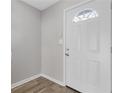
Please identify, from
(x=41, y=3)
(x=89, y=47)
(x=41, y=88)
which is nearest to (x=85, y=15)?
(x=89, y=47)

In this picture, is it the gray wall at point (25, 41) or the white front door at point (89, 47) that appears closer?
the white front door at point (89, 47)

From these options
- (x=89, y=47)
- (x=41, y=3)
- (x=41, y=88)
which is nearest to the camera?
(x=89, y=47)

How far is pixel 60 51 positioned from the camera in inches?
87.5

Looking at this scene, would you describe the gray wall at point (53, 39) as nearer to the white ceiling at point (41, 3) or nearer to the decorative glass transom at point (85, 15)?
the white ceiling at point (41, 3)

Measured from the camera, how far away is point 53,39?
2.41 m

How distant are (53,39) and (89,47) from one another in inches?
43.3

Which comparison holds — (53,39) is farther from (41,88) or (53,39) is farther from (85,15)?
(41,88)

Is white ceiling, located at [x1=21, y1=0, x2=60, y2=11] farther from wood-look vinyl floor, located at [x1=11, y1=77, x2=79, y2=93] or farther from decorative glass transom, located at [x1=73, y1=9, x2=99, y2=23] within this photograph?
wood-look vinyl floor, located at [x1=11, y1=77, x2=79, y2=93]

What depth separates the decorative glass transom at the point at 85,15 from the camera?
1634 mm

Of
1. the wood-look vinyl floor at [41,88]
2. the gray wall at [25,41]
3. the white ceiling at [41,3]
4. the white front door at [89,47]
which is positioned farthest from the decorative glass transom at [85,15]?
the wood-look vinyl floor at [41,88]

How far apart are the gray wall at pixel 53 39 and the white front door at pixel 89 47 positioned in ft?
0.72

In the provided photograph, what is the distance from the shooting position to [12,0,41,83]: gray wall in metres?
2.13
